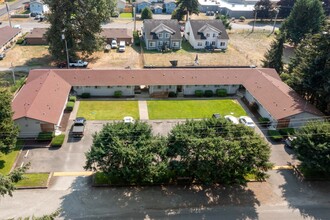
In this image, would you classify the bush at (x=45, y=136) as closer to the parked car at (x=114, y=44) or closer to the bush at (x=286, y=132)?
the bush at (x=286, y=132)

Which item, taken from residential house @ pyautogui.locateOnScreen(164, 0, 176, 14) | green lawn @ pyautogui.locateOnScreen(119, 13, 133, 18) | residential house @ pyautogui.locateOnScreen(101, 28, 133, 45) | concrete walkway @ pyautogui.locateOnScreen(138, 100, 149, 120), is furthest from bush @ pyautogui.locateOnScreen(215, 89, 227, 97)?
residential house @ pyautogui.locateOnScreen(164, 0, 176, 14)

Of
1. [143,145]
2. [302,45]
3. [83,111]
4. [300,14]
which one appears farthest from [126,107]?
[300,14]

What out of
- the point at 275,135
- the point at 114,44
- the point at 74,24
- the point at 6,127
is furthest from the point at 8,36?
the point at 275,135

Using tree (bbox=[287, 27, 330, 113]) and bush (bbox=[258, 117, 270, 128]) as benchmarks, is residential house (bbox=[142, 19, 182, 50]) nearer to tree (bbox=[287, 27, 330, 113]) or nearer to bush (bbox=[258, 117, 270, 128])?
tree (bbox=[287, 27, 330, 113])

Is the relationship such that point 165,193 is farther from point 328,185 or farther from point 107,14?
point 107,14

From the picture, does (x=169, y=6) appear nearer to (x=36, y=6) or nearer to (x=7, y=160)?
(x=36, y=6)

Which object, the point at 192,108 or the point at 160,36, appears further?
the point at 160,36

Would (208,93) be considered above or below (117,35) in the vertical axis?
below
